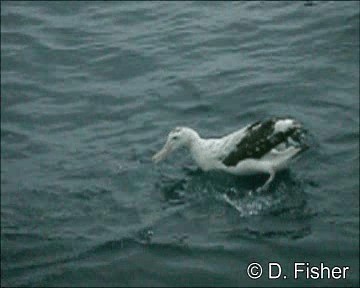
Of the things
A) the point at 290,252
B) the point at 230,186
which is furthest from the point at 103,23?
the point at 290,252

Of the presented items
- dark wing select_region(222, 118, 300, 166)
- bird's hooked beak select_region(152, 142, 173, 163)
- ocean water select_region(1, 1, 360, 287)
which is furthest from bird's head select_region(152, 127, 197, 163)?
dark wing select_region(222, 118, 300, 166)

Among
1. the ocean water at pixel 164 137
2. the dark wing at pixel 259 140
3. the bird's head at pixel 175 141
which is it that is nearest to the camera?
the ocean water at pixel 164 137

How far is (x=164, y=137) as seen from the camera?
12.2m

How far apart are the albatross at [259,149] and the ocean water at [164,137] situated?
0.70 feet

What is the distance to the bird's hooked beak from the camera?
1134 centimetres

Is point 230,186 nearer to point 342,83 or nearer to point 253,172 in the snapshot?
point 253,172

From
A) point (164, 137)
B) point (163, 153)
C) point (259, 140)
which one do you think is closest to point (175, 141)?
point (163, 153)

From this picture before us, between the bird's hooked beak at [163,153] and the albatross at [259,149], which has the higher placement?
the bird's hooked beak at [163,153]

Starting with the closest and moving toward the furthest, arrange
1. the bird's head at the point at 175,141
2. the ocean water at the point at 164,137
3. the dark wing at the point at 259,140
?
the ocean water at the point at 164,137
the dark wing at the point at 259,140
the bird's head at the point at 175,141

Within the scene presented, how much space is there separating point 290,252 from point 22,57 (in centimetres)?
808

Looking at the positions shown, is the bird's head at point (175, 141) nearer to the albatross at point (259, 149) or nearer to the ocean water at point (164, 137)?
the ocean water at point (164, 137)

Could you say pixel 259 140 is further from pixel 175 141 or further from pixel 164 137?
pixel 164 137

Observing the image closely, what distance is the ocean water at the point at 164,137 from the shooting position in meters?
9.52

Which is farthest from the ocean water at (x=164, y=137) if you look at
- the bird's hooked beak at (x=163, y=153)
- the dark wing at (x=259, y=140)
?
the dark wing at (x=259, y=140)
